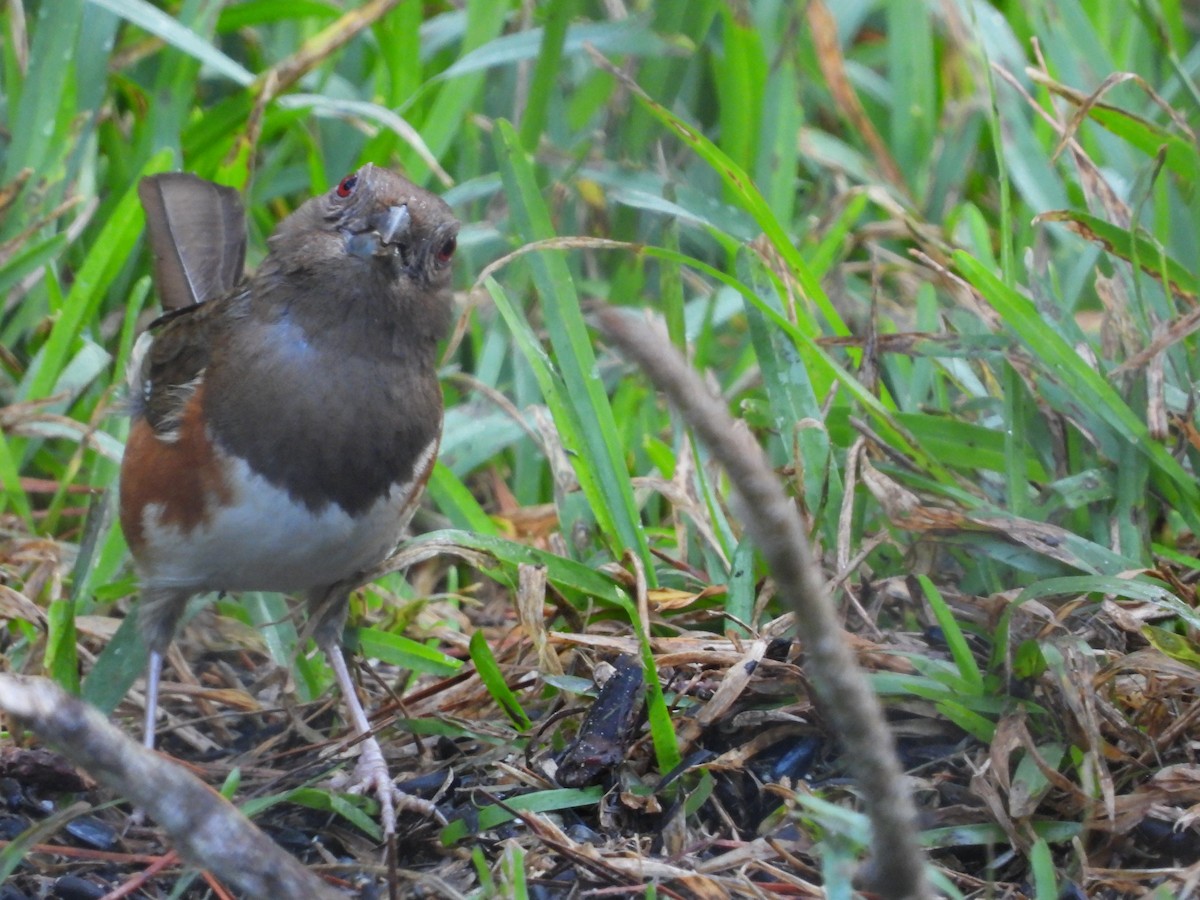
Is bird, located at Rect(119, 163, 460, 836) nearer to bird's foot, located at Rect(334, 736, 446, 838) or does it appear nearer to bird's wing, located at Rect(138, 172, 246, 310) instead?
bird's foot, located at Rect(334, 736, 446, 838)

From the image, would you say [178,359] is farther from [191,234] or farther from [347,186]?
[191,234]

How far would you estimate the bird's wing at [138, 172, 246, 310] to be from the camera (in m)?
4.05

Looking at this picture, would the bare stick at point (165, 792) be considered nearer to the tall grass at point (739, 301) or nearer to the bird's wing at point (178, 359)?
the tall grass at point (739, 301)

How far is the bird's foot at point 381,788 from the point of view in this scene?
111 inches

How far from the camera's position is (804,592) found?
1.69m

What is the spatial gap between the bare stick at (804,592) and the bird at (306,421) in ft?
4.47

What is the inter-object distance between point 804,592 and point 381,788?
1466 millimetres

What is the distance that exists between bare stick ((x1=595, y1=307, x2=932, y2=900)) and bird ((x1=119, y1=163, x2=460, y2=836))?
4.47ft

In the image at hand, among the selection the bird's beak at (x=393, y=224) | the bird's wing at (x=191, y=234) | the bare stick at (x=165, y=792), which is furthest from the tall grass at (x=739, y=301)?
the bare stick at (x=165, y=792)

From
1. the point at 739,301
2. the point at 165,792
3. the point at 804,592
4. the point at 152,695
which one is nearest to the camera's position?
the point at 804,592

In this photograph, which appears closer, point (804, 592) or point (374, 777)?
point (804, 592)

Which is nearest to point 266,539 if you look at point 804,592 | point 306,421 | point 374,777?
point 306,421

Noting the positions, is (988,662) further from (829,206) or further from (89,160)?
(89,160)

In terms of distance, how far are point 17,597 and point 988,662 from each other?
2.00 metres
